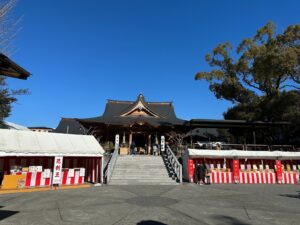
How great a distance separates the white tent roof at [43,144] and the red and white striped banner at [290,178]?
13.0 m

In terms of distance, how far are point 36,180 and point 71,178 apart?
72.8 inches

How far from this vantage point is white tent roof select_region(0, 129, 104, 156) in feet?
39.2

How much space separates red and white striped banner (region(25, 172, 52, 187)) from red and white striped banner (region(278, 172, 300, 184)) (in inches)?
617

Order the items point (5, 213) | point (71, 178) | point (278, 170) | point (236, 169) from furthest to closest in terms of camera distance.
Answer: point (278, 170) < point (236, 169) < point (71, 178) < point (5, 213)

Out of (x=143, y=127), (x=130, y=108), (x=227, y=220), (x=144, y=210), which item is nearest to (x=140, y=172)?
(x=144, y=210)

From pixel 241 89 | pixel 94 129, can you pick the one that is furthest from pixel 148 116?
pixel 241 89

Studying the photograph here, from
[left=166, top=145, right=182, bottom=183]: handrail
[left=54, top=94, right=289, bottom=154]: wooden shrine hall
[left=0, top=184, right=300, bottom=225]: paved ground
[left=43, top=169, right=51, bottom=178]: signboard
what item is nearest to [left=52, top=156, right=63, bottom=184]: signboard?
[left=43, top=169, right=51, bottom=178]: signboard

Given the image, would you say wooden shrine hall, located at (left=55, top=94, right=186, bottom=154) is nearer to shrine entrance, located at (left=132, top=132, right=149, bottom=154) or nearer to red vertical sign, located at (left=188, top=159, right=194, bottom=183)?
shrine entrance, located at (left=132, top=132, right=149, bottom=154)

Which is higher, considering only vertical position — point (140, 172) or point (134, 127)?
point (134, 127)

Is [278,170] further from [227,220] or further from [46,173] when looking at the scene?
[46,173]

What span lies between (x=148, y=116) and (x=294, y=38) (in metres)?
16.9

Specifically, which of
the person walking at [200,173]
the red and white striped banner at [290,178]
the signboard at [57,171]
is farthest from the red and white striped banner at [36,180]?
the red and white striped banner at [290,178]

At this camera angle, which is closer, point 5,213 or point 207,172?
point 5,213

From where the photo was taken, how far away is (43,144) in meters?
13.4
